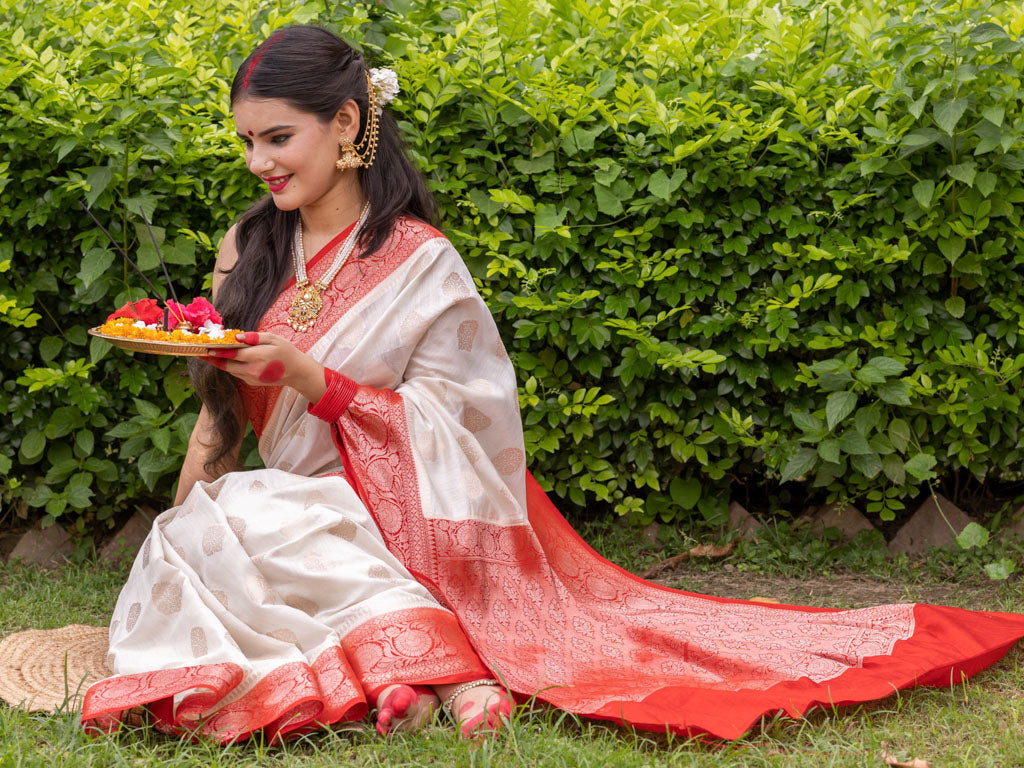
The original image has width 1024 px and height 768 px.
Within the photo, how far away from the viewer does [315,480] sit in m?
2.62

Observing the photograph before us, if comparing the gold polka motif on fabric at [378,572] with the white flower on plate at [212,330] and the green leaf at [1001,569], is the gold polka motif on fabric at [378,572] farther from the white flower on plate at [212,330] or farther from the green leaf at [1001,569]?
the green leaf at [1001,569]

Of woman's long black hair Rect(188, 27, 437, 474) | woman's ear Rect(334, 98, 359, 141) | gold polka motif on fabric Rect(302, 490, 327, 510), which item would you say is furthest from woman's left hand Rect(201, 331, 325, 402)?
woman's ear Rect(334, 98, 359, 141)

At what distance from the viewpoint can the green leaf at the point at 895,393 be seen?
11.3 feet

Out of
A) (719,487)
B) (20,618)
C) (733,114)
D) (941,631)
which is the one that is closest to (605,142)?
(733,114)

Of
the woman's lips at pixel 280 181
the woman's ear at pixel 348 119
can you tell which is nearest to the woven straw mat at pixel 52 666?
the woman's lips at pixel 280 181

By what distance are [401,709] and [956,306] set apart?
2318 mm

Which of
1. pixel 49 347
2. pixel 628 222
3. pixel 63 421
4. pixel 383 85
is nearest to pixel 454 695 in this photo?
pixel 383 85

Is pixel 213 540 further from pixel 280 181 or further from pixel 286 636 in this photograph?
pixel 280 181

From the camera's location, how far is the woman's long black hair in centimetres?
272

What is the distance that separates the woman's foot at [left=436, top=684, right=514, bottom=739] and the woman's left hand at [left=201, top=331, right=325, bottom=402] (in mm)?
802

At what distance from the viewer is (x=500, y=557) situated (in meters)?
2.69

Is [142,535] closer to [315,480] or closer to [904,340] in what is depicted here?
[315,480]

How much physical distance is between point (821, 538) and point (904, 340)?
76 cm

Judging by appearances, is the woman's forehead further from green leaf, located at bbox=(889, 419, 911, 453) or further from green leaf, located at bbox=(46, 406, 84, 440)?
green leaf, located at bbox=(889, 419, 911, 453)
